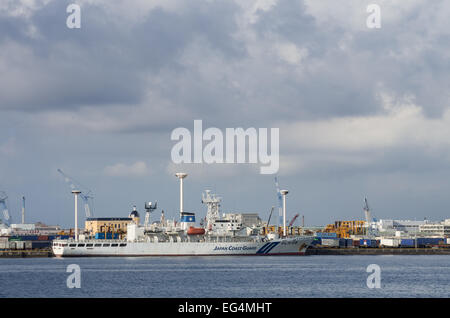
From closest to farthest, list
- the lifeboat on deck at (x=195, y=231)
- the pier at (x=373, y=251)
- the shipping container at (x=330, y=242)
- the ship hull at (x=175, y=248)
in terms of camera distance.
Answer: the lifeboat on deck at (x=195, y=231) → the ship hull at (x=175, y=248) → the pier at (x=373, y=251) → the shipping container at (x=330, y=242)

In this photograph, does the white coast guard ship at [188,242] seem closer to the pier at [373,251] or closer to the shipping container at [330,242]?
the pier at [373,251]

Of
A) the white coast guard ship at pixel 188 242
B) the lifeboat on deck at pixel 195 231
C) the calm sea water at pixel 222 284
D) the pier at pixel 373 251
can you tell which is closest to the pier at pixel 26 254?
the white coast guard ship at pixel 188 242

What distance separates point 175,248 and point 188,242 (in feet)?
9.72

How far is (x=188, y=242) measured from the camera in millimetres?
143500

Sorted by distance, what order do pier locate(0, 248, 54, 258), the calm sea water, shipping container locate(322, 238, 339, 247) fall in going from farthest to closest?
shipping container locate(322, 238, 339, 247) < pier locate(0, 248, 54, 258) < the calm sea water

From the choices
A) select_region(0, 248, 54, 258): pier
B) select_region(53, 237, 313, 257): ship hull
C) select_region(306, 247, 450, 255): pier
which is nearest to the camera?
select_region(53, 237, 313, 257): ship hull

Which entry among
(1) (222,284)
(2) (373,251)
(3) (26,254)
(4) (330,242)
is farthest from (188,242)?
(1) (222,284)

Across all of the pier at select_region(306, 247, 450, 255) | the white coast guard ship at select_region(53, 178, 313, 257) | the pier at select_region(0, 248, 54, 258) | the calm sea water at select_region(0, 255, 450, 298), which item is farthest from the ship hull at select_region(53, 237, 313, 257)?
the calm sea water at select_region(0, 255, 450, 298)

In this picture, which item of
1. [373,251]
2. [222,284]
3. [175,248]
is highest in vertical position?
[222,284]

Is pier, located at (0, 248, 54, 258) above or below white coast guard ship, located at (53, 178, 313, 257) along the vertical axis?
below

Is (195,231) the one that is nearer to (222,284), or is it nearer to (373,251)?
(373,251)

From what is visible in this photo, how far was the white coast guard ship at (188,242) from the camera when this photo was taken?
143125mm

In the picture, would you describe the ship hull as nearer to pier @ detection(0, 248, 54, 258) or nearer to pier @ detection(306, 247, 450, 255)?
pier @ detection(0, 248, 54, 258)

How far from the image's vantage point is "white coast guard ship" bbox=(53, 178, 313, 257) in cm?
14312
